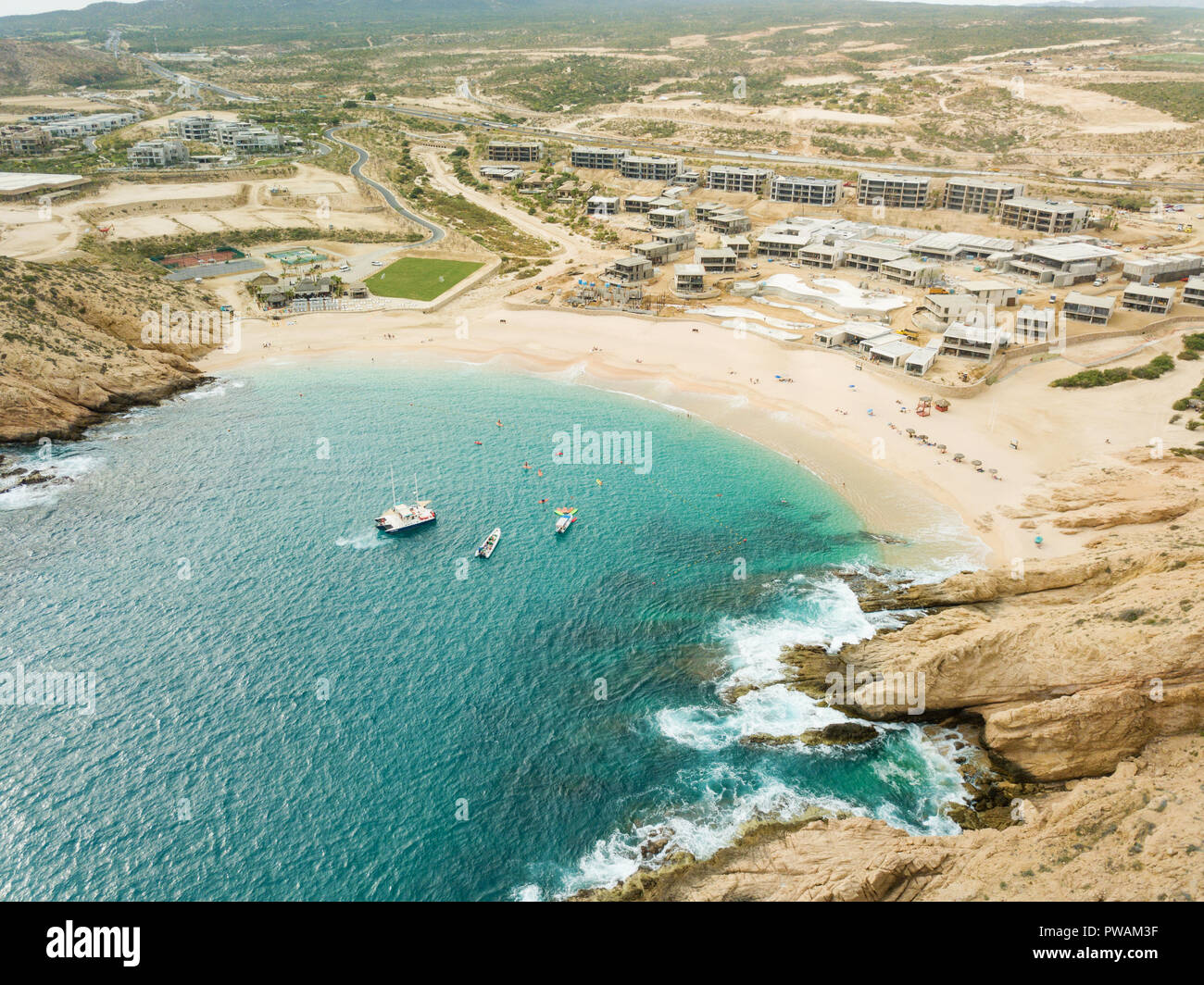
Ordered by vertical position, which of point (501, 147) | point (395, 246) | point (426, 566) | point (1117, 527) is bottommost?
point (426, 566)

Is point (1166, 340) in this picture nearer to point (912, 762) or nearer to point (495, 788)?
point (912, 762)

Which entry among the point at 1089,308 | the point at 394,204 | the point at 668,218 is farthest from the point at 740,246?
the point at 394,204

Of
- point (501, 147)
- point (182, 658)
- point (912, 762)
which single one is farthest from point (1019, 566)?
point (501, 147)

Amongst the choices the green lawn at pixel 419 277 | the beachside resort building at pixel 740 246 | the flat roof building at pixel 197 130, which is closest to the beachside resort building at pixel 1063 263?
the beachside resort building at pixel 740 246

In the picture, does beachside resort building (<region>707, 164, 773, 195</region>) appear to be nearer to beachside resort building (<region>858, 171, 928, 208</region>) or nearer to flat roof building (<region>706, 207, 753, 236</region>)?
flat roof building (<region>706, 207, 753, 236</region>)

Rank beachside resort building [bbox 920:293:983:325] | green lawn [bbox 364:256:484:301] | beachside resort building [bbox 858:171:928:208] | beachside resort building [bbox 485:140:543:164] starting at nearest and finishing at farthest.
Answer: beachside resort building [bbox 920:293:983:325] → green lawn [bbox 364:256:484:301] → beachside resort building [bbox 858:171:928:208] → beachside resort building [bbox 485:140:543:164]

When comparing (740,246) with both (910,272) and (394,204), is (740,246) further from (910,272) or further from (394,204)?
(394,204)

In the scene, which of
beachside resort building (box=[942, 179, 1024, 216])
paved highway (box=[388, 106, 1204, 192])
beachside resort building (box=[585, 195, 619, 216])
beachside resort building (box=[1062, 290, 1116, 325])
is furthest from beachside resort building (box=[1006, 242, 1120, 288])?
beachside resort building (box=[585, 195, 619, 216])
